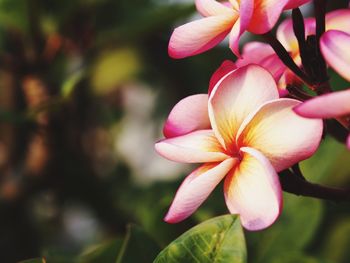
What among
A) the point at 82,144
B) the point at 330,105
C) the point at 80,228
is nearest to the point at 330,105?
the point at 330,105

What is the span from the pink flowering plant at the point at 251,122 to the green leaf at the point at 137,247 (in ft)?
0.30

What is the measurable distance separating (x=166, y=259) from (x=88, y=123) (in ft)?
3.64

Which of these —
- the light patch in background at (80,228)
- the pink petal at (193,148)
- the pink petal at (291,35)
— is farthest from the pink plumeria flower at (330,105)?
the light patch in background at (80,228)

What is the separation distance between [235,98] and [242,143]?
4 centimetres

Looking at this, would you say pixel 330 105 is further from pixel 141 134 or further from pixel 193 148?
pixel 141 134

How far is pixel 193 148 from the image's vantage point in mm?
542

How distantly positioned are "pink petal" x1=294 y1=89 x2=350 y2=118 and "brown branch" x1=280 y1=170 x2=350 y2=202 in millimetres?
99

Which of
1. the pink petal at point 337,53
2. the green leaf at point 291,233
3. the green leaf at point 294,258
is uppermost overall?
the pink petal at point 337,53

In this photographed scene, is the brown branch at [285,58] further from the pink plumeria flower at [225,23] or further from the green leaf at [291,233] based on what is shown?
Result: the green leaf at [291,233]

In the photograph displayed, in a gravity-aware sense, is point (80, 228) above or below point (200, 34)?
below

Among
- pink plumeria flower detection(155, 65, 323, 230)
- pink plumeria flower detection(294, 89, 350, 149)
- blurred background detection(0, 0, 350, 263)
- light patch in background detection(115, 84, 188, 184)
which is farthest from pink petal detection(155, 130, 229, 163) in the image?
light patch in background detection(115, 84, 188, 184)

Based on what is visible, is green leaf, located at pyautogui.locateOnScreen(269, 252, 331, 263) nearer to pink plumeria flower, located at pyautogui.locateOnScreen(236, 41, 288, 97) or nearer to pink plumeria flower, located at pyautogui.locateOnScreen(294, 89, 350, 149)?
pink plumeria flower, located at pyautogui.locateOnScreen(236, 41, 288, 97)

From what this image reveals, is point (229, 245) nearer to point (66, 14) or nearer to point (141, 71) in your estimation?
point (66, 14)

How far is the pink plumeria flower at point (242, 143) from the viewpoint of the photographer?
1.63 feet
